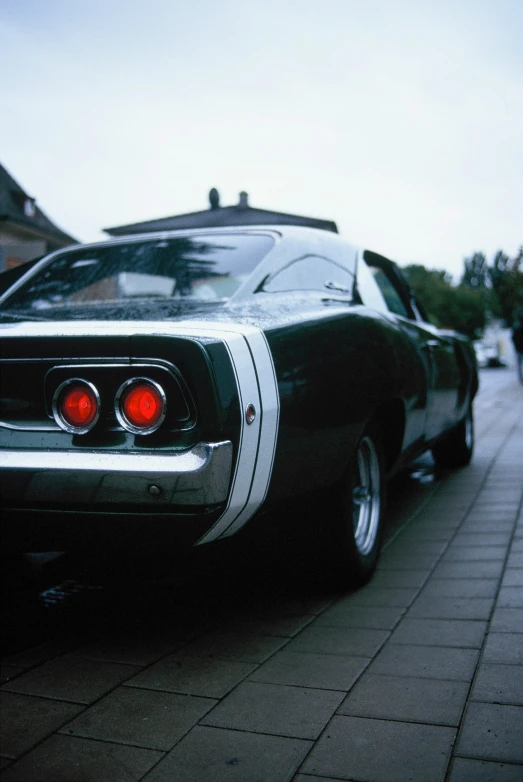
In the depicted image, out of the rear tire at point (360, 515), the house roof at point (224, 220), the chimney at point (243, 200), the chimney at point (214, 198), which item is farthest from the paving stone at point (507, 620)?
the chimney at point (214, 198)

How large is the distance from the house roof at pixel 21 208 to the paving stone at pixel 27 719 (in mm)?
22749

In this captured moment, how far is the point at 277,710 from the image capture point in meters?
2.16

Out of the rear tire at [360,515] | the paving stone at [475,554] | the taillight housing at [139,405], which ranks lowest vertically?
the paving stone at [475,554]

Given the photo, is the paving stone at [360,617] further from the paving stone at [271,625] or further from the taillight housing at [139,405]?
the taillight housing at [139,405]

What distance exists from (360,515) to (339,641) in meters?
0.76

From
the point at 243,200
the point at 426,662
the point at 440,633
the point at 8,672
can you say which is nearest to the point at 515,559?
the point at 440,633

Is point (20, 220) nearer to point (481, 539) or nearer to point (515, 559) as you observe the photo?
point (481, 539)

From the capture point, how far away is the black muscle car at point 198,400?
7.09 ft

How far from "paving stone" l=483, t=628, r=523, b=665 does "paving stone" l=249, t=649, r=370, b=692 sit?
1.32 feet

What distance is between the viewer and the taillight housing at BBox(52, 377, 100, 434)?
2.23 meters

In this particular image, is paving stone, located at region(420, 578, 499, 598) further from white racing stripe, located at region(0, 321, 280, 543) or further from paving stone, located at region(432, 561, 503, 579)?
white racing stripe, located at region(0, 321, 280, 543)

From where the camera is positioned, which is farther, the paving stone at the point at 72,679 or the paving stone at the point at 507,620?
the paving stone at the point at 507,620

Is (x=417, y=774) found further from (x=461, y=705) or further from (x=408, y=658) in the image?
(x=408, y=658)

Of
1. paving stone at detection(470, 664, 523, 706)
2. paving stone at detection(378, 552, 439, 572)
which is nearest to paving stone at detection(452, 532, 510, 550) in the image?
paving stone at detection(378, 552, 439, 572)
